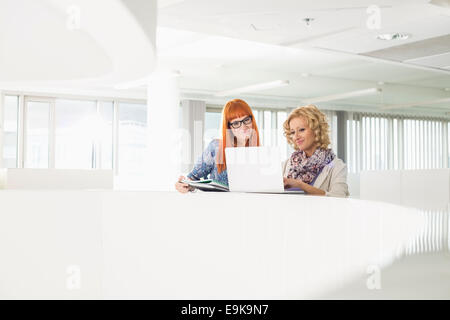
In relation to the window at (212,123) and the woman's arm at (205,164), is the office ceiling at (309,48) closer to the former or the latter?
the window at (212,123)

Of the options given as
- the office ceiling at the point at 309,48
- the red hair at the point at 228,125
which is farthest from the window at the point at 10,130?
the red hair at the point at 228,125

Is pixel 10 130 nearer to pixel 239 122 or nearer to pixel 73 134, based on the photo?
pixel 73 134

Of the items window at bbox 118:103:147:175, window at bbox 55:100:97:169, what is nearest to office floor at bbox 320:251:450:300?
window at bbox 55:100:97:169

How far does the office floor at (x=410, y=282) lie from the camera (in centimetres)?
157

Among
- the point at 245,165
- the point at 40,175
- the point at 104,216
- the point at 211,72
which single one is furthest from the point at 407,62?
the point at 104,216

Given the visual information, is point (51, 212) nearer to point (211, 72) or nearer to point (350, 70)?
point (211, 72)

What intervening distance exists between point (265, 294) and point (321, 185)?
123 cm

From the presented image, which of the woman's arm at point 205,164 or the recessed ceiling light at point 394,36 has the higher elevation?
the recessed ceiling light at point 394,36

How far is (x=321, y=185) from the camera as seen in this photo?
2887mm

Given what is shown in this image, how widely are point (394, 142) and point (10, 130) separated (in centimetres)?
823

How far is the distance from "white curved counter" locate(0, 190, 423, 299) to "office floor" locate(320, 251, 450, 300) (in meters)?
0.04

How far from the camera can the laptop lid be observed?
233cm

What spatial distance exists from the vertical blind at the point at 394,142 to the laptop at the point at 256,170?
9.84m

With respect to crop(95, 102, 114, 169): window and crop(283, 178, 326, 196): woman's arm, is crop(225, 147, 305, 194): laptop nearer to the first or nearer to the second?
crop(283, 178, 326, 196): woman's arm
